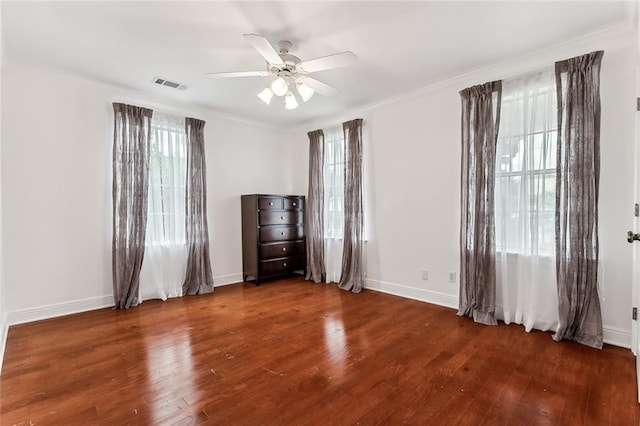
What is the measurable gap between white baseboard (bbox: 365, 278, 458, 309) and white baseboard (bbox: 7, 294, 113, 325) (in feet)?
11.1

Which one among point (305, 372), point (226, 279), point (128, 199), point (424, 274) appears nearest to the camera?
point (305, 372)

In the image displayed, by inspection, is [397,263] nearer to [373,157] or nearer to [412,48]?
[373,157]

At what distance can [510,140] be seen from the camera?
304cm

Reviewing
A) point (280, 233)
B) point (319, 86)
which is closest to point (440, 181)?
point (319, 86)

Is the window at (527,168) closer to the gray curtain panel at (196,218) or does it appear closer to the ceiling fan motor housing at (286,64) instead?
the ceiling fan motor housing at (286,64)

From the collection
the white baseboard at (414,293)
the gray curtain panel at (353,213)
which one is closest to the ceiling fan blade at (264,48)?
the gray curtain panel at (353,213)

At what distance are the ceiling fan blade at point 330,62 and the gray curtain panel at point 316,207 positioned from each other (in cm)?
235

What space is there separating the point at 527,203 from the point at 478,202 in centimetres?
42

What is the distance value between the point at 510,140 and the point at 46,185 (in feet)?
15.9

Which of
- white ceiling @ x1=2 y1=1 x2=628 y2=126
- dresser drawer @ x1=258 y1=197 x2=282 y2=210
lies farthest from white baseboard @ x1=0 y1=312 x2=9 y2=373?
dresser drawer @ x1=258 y1=197 x2=282 y2=210

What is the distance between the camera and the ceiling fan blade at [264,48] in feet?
6.83

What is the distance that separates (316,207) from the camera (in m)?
4.98

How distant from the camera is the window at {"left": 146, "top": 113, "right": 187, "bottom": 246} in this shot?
397cm

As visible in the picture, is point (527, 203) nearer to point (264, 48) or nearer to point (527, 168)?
point (527, 168)
